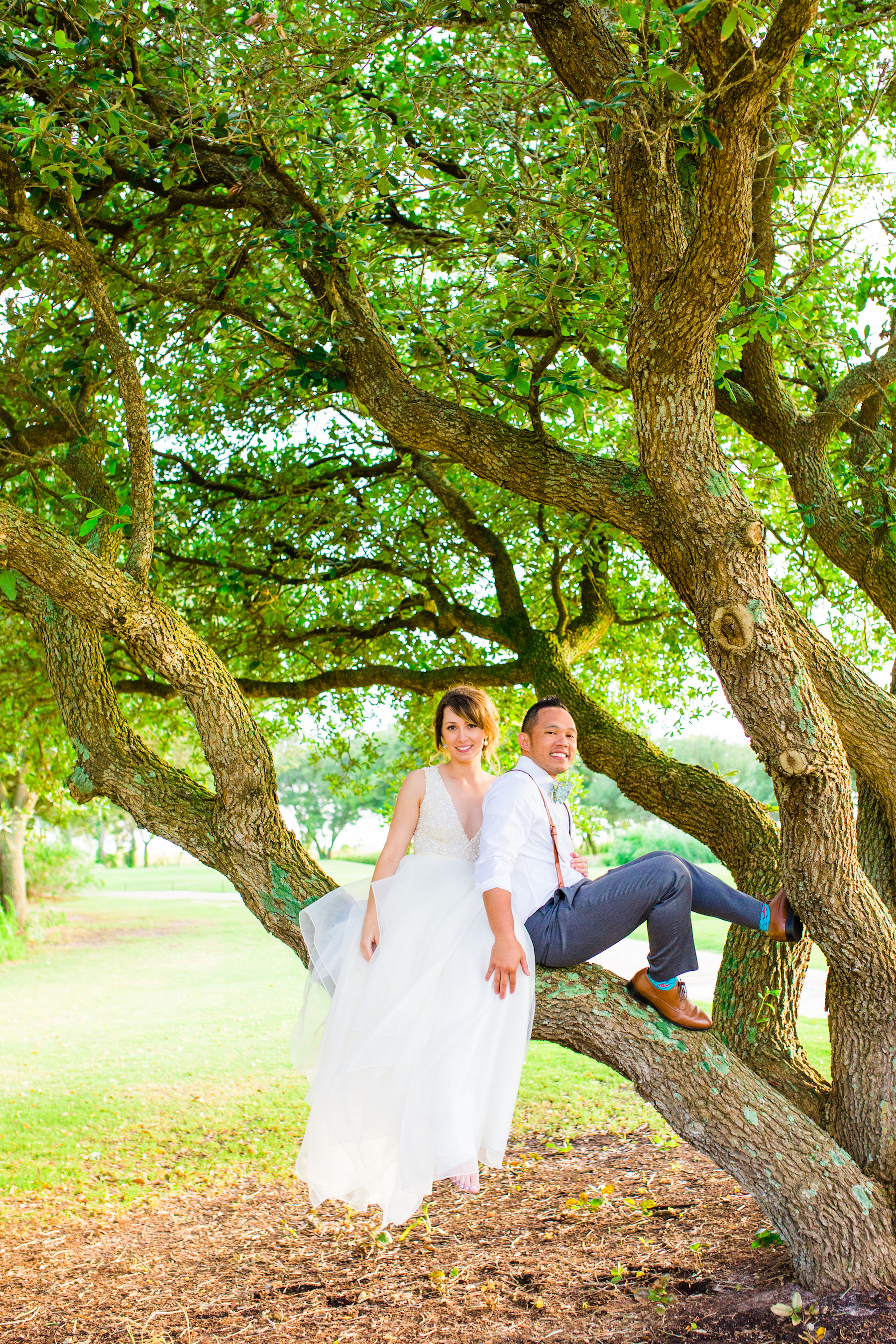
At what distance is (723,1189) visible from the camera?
6.06m

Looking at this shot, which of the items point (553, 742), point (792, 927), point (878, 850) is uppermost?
point (553, 742)

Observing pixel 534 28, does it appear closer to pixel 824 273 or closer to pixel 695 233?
pixel 695 233

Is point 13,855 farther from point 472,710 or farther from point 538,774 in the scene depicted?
point 538,774

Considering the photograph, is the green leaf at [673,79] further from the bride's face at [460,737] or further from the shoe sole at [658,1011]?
the shoe sole at [658,1011]

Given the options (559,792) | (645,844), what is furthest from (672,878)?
(645,844)

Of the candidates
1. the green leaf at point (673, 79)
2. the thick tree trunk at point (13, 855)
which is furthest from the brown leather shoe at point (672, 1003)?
the thick tree trunk at point (13, 855)

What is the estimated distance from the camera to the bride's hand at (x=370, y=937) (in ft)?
13.6

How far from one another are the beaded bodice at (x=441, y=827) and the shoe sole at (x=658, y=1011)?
834 millimetres

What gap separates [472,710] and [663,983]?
4.44 ft

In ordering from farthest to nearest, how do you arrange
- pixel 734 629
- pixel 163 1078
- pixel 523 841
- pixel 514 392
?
1. pixel 163 1078
2. pixel 514 392
3. pixel 734 629
4. pixel 523 841

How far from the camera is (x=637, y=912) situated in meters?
3.92

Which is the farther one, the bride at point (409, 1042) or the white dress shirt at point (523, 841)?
the white dress shirt at point (523, 841)

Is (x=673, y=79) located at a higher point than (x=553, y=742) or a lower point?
higher

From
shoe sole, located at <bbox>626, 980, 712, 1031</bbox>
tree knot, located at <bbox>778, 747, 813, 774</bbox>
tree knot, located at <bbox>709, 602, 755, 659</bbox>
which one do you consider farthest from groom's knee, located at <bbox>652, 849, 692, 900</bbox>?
tree knot, located at <bbox>709, 602, 755, 659</bbox>
